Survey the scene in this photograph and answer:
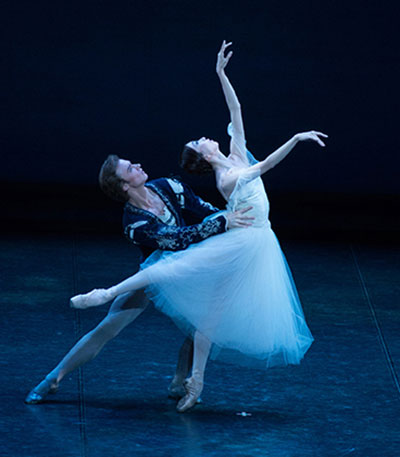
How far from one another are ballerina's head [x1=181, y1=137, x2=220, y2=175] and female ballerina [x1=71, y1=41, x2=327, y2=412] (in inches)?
3.6

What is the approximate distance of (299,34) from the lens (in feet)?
22.8

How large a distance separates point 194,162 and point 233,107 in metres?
0.27

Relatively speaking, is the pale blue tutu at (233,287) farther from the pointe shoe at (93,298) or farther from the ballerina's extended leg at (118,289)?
the pointe shoe at (93,298)

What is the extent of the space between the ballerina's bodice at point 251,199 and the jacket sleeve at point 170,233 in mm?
84

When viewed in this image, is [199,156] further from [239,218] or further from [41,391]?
[41,391]

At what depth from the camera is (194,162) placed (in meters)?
4.24

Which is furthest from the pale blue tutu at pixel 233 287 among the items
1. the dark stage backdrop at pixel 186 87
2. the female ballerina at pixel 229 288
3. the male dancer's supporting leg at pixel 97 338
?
the dark stage backdrop at pixel 186 87

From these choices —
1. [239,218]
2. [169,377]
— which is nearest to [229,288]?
[239,218]

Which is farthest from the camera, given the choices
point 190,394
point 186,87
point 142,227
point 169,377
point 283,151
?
point 186,87

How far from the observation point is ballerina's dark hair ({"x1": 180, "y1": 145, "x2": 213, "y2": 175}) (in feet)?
13.9

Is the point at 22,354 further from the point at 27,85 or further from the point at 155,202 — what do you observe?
the point at 27,85

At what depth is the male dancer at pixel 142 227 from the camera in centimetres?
412

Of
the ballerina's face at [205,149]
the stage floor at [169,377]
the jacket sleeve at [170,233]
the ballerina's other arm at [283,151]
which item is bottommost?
the stage floor at [169,377]

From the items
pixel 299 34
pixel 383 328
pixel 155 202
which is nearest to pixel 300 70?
pixel 299 34
